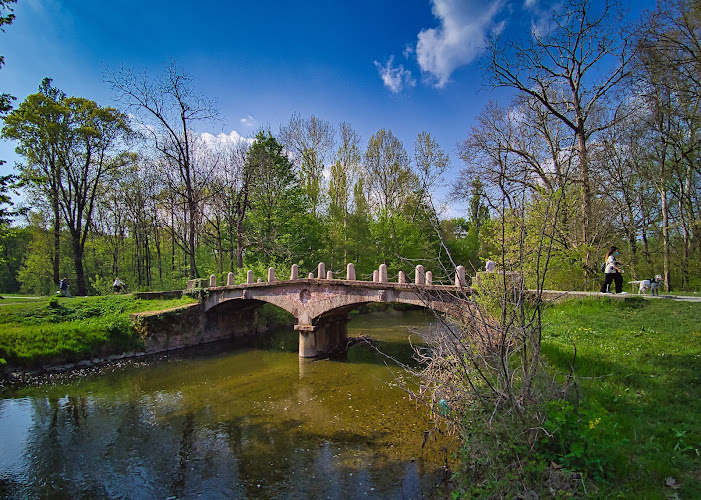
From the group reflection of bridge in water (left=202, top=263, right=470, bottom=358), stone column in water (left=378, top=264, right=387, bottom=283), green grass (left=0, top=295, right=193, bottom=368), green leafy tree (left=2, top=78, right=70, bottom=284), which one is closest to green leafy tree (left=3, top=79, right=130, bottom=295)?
green leafy tree (left=2, top=78, right=70, bottom=284)

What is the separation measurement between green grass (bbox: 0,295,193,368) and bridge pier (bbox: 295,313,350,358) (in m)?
7.90

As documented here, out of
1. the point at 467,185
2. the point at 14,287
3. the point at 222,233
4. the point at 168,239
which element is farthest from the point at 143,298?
the point at 14,287

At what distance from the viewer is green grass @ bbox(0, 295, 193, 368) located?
47.4ft

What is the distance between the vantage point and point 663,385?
6.16 m

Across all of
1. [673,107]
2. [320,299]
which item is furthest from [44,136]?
[673,107]

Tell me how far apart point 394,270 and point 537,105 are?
15.0m

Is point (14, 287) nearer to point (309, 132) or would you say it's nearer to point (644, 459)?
point (309, 132)

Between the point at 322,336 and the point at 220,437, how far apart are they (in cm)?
868

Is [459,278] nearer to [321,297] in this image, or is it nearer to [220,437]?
[220,437]

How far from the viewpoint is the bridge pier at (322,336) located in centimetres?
1680

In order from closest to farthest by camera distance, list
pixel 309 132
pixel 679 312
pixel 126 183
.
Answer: pixel 679 312, pixel 126 183, pixel 309 132

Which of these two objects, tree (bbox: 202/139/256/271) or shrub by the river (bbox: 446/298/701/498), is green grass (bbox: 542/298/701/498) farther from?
tree (bbox: 202/139/256/271)

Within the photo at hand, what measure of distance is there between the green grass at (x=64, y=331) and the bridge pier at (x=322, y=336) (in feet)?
25.9

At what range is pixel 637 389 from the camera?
20.7 ft
